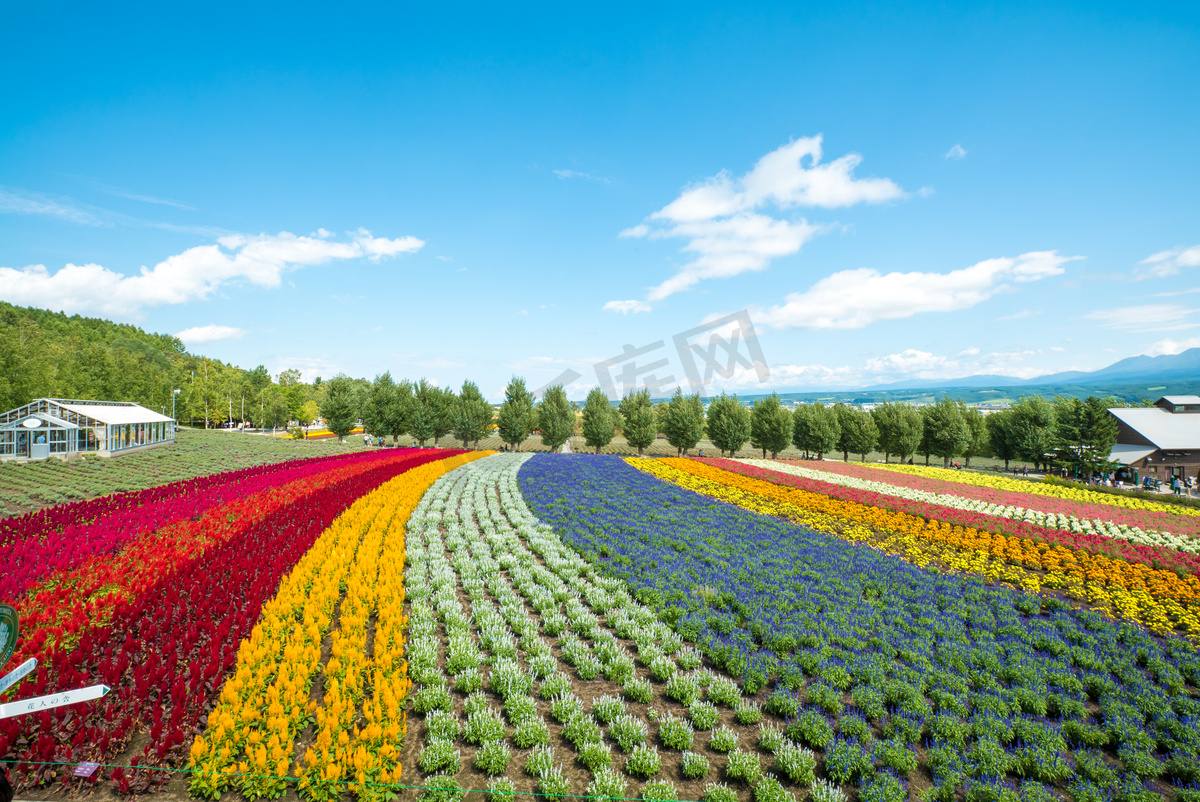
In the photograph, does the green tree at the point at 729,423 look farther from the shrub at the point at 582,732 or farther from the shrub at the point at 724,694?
the shrub at the point at 582,732

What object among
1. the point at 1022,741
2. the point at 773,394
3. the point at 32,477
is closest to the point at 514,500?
the point at 1022,741

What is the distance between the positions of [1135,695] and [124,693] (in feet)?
46.7

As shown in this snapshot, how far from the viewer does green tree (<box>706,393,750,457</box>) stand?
51.2 metres

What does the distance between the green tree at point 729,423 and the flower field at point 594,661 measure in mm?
36028

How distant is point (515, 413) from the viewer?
173ft

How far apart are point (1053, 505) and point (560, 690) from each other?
23.7 meters

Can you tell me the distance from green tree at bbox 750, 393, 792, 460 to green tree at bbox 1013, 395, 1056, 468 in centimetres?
2112

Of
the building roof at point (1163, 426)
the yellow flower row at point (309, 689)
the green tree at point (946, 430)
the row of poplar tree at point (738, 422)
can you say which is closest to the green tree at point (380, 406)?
the row of poplar tree at point (738, 422)

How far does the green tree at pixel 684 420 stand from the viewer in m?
53.2

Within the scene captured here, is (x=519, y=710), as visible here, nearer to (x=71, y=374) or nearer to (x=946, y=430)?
(x=946, y=430)

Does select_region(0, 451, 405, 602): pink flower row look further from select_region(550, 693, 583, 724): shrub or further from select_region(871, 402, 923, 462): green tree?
select_region(871, 402, 923, 462): green tree

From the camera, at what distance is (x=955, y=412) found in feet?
157

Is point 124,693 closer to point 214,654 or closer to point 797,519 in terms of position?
point 214,654

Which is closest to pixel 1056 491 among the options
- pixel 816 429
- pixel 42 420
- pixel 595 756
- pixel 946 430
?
pixel 946 430
